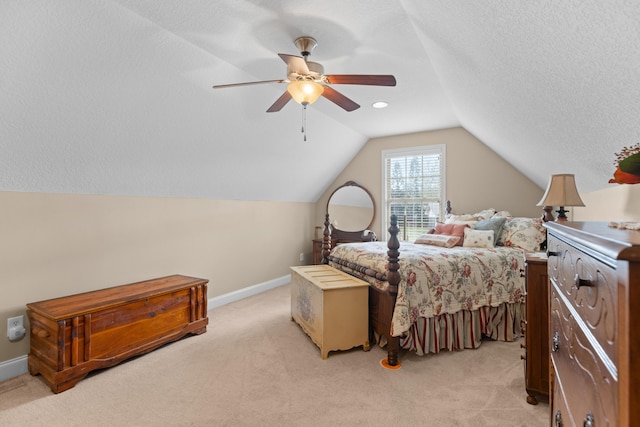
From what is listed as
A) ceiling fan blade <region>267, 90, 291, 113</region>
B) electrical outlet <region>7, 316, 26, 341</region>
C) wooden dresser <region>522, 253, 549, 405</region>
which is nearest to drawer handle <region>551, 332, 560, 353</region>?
wooden dresser <region>522, 253, 549, 405</region>

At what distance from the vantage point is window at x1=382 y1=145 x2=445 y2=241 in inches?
192

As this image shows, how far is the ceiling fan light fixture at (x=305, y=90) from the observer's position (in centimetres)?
217

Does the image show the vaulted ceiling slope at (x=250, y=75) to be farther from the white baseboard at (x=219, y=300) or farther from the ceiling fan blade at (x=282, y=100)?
the white baseboard at (x=219, y=300)

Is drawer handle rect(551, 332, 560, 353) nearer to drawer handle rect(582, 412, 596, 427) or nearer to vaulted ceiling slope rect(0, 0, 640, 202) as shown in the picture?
drawer handle rect(582, 412, 596, 427)

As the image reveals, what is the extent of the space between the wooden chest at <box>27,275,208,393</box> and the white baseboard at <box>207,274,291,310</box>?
0.84 metres

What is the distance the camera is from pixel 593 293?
2.30ft

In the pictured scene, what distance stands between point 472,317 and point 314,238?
3403mm

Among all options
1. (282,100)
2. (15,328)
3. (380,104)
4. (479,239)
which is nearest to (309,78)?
(282,100)

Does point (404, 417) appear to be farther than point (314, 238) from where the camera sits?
No

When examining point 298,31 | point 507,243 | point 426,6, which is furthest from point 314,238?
point 426,6

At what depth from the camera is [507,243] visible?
344 cm

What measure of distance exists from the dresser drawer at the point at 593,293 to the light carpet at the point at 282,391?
1.33 m

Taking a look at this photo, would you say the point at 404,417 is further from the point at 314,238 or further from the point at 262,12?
the point at 314,238

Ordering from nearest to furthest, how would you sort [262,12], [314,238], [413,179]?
[262,12], [413,179], [314,238]
